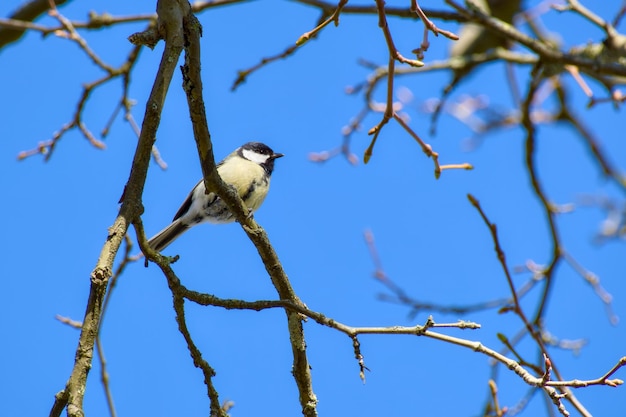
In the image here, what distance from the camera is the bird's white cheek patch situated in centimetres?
550

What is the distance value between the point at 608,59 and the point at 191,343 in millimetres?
2806

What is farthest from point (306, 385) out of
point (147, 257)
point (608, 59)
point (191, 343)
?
point (608, 59)

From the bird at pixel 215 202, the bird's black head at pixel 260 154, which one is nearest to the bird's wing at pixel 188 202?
the bird at pixel 215 202

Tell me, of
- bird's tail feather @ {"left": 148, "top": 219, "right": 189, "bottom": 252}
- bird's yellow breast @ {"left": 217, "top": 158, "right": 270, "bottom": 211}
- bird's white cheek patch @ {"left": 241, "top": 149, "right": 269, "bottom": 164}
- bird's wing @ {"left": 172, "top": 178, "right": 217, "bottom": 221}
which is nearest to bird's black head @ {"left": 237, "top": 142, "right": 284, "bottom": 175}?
bird's white cheek patch @ {"left": 241, "top": 149, "right": 269, "bottom": 164}

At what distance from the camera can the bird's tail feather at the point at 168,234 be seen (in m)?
4.89

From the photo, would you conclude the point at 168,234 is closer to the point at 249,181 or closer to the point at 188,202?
the point at 188,202

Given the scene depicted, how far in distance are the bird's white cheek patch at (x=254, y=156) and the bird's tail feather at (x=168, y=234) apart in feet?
2.78

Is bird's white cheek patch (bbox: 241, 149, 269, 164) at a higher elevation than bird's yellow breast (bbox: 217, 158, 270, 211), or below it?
higher

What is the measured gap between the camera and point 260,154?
222 inches

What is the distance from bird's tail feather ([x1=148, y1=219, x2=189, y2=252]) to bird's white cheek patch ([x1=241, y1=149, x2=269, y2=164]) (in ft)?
2.78

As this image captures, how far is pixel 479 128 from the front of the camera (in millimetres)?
5965

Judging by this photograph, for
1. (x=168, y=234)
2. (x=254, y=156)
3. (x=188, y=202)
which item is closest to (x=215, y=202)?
(x=188, y=202)

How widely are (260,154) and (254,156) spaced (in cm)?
7

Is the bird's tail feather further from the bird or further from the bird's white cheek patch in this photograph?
the bird's white cheek patch
